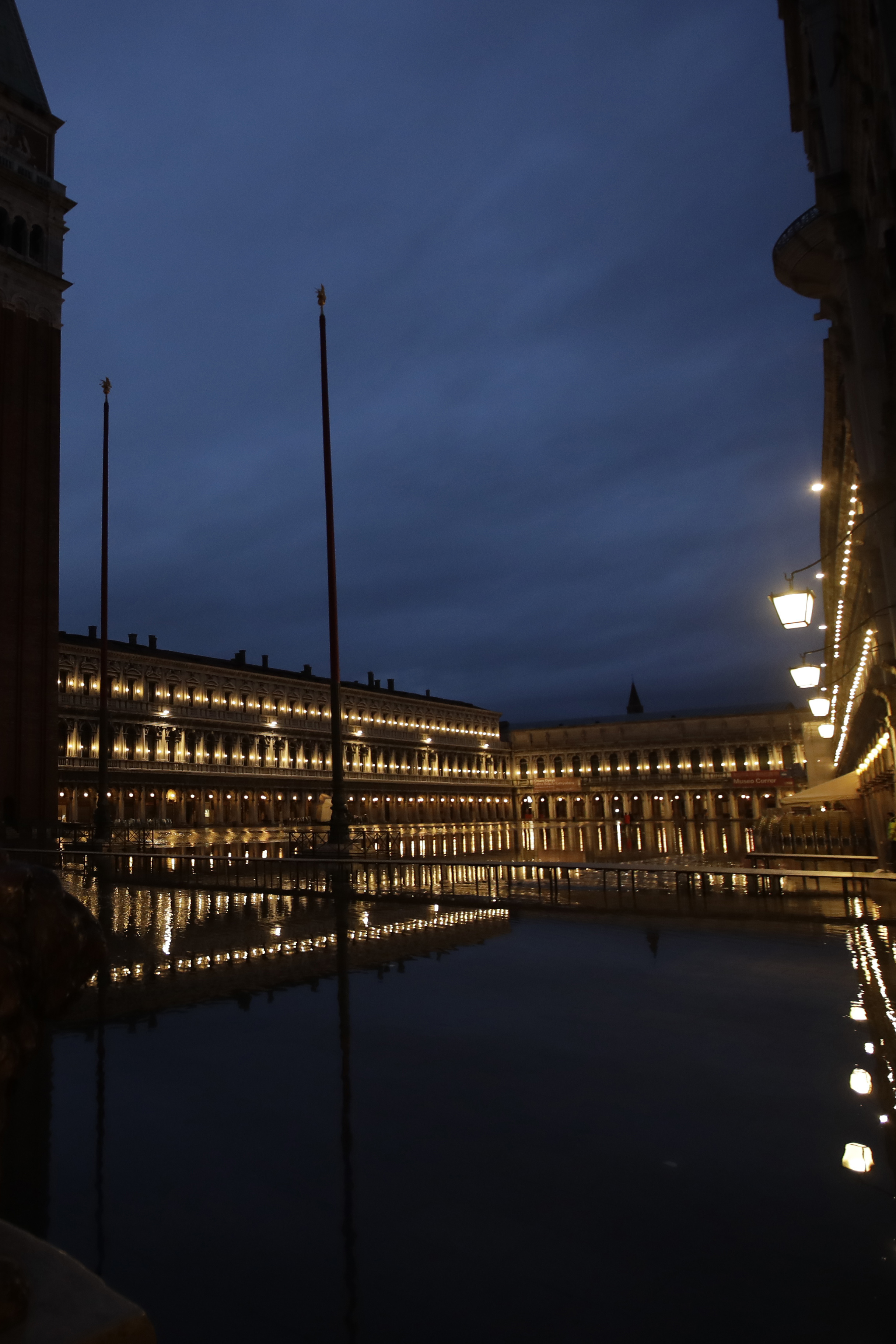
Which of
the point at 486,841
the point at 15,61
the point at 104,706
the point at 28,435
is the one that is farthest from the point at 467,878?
the point at 15,61

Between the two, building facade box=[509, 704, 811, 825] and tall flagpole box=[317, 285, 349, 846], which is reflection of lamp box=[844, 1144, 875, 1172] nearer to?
tall flagpole box=[317, 285, 349, 846]

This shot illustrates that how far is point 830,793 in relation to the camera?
3366 cm

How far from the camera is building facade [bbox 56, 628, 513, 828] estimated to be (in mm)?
63531

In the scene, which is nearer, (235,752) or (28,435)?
(28,435)

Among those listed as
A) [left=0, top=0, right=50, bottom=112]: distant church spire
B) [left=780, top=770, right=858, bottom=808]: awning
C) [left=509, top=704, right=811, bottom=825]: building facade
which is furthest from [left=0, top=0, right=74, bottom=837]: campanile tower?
[left=509, top=704, right=811, bottom=825]: building facade

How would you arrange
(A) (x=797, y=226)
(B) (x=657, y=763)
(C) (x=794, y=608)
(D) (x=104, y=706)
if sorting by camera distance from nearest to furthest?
1. (C) (x=794, y=608)
2. (A) (x=797, y=226)
3. (D) (x=104, y=706)
4. (B) (x=657, y=763)

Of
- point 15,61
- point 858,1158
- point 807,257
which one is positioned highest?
point 15,61

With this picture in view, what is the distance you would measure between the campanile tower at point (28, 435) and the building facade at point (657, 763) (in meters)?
59.4

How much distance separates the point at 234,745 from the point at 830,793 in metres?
54.6

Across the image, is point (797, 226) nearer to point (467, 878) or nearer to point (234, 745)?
point (467, 878)

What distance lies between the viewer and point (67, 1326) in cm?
251

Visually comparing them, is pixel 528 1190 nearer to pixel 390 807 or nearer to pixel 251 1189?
pixel 251 1189

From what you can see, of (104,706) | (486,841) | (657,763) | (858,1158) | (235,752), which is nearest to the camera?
(858,1158)

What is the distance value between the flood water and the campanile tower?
44.6m
